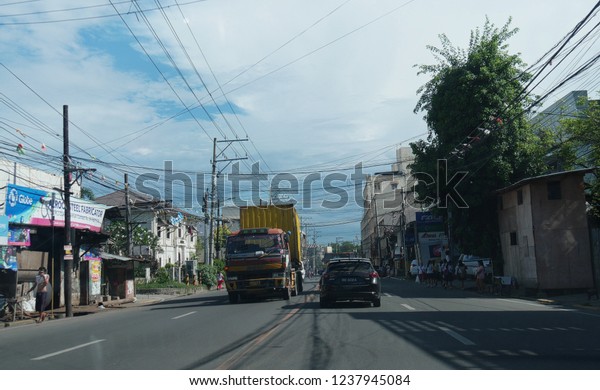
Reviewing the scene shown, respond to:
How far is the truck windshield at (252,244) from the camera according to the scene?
2312 cm

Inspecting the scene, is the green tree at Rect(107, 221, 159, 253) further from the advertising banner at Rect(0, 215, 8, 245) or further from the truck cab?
the truck cab

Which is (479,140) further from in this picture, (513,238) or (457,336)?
(457,336)

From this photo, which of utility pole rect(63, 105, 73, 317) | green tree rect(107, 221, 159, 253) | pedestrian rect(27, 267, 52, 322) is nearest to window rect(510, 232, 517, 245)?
utility pole rect(63, 105, 73, 317)

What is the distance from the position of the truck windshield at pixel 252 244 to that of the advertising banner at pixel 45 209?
8.08 m

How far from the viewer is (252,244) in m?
23.2

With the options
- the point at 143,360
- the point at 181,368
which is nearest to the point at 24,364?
the point at 143,360

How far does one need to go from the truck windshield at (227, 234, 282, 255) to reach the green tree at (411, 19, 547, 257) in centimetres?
1171

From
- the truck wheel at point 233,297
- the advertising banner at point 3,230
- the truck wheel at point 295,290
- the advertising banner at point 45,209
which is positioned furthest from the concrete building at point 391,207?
the advertising banner at point 3,230

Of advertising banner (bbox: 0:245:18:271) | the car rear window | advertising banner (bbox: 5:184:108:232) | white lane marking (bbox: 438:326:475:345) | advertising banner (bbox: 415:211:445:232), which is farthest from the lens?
advertising banner (bbox: 415:211:445:232)

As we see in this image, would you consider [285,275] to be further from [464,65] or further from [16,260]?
[464,65]

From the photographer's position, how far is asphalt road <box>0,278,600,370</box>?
352 inches

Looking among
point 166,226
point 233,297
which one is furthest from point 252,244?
point 166,226

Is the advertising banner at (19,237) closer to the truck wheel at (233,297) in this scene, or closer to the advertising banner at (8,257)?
the advertising banner at (8,257)
